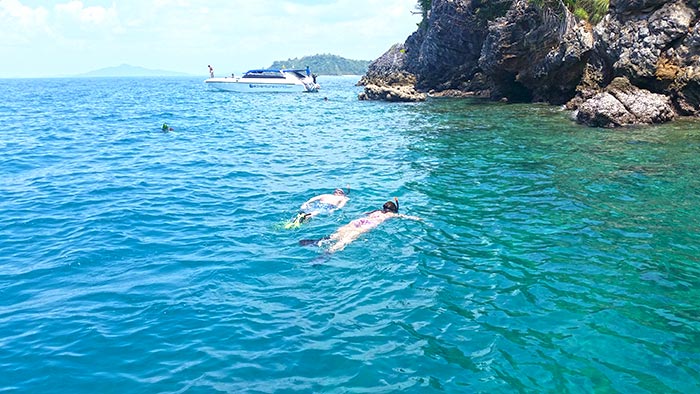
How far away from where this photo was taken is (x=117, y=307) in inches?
340

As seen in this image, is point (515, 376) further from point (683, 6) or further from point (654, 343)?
point (683, 6)

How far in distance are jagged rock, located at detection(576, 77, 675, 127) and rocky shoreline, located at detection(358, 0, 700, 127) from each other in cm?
5

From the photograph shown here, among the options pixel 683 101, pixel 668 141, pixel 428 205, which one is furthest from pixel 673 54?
pixel 428 205

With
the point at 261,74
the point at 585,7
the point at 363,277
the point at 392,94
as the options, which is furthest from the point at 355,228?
the point at 261,74

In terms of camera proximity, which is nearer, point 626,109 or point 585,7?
point 626,109

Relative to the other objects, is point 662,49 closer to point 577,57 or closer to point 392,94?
point 577,57

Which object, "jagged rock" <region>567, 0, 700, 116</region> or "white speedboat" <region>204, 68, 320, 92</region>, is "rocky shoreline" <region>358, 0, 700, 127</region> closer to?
"jagged rock" <region>567, 0, 700, 116</region>

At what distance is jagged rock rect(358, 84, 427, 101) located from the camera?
49.5 metres

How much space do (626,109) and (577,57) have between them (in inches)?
315

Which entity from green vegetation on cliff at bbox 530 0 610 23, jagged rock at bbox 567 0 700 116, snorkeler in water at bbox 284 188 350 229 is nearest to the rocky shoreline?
jagged rock at bbox 567 0 700 116

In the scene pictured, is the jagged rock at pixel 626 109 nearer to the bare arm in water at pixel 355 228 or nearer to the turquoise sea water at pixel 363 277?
the turquoise sea water at pixel 363 277

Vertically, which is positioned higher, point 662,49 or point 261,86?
point 662,49

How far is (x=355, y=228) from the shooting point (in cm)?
1202

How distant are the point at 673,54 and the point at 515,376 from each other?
28470 mm
